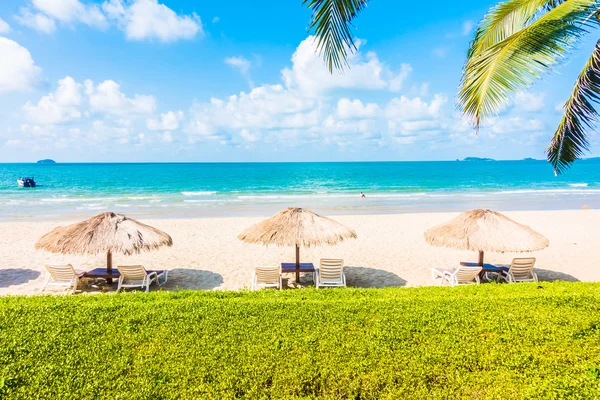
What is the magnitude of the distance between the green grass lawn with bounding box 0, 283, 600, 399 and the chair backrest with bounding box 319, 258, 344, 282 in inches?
127

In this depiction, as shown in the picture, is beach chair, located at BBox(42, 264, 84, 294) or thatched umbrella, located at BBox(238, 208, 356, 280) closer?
beach chair, located at BBox(42, 264, 84, 294)

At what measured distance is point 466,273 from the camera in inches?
323

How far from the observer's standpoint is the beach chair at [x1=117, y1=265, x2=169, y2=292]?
795 cm

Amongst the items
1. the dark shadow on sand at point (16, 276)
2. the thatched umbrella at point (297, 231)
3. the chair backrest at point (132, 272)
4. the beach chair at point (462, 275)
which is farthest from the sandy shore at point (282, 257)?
the thatched umbrella at point (297, 231)

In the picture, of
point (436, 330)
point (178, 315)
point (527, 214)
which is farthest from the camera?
point (527, 214)

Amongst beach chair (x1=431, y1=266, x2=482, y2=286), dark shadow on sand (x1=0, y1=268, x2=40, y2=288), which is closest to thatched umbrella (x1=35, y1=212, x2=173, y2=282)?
dark shadow on sand (x1=0, y1=268, x2=40, y2=288)

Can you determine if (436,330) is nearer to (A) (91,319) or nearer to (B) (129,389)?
(B) (129,389)

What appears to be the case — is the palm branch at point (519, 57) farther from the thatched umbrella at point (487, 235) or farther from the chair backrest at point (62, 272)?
the chair backrest at point (62, 272)

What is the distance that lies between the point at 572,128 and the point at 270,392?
16.4 feet

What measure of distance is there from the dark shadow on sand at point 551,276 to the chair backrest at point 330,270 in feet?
16.5

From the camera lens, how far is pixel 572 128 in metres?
4.94

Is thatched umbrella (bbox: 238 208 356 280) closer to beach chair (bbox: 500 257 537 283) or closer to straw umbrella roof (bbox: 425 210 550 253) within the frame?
straw umbrella roof (bbox: 425 210 550 253)

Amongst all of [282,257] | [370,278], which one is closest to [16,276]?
[282,257]

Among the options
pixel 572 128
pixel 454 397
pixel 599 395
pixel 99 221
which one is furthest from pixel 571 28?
pixel 99 221
